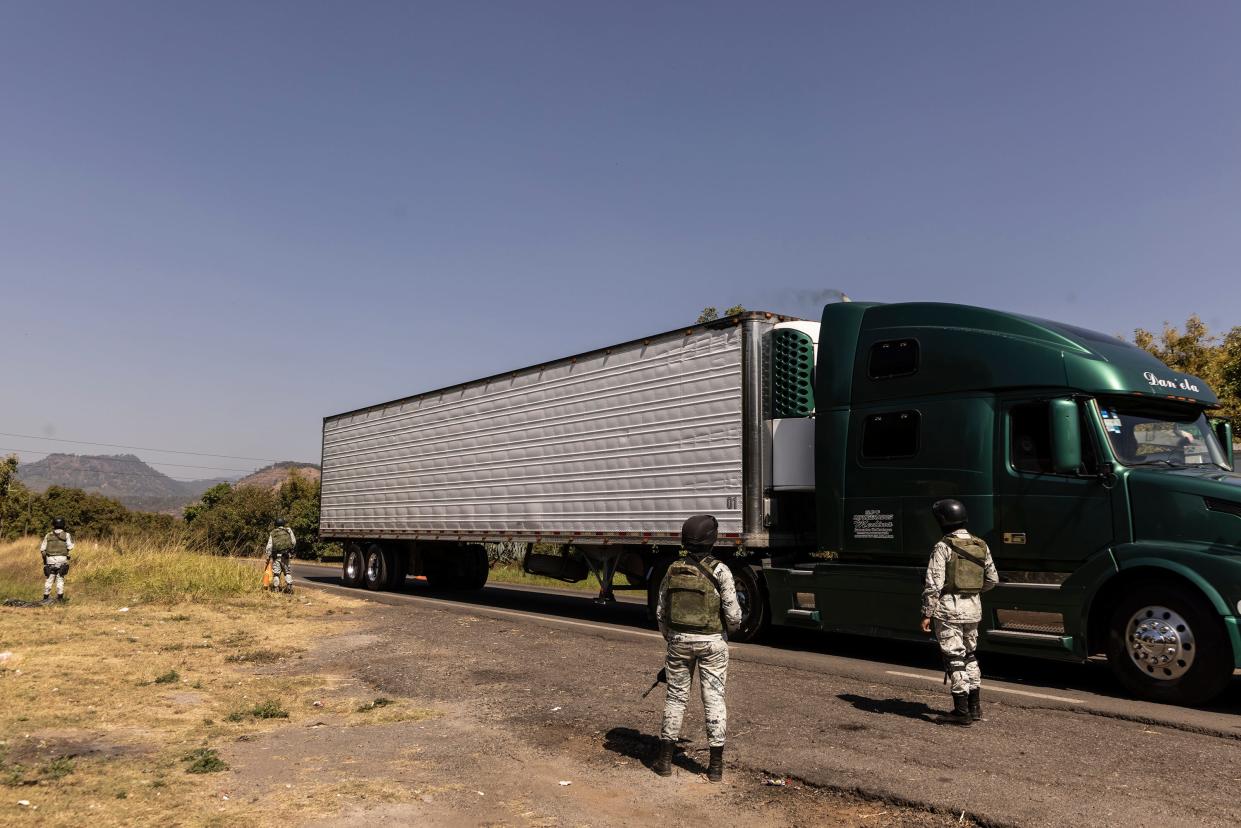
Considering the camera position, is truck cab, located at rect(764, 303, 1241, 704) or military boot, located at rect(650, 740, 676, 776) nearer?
military boot, located at rect(650, 740, 676, 776)

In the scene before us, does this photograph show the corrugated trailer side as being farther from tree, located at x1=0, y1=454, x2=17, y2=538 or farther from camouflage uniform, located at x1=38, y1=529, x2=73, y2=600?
tree, located at x1=0, y1=454, x2=17, y2=538

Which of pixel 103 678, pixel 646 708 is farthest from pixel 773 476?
pixel 103 678

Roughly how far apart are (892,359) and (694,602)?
18.0ft

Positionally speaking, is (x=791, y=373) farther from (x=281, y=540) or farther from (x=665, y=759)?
(x=281, y=540)

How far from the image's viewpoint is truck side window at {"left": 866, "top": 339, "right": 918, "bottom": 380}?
10055 millimetres

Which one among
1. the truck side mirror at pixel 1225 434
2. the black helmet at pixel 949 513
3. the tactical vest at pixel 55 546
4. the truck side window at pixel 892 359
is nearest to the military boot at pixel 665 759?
the black helmet at pixel 949 513

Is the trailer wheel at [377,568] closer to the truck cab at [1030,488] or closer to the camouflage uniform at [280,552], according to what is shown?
the camouflage uniform at [280,552]

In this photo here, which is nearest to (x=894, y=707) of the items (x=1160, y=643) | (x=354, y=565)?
(x=1160, y=643)

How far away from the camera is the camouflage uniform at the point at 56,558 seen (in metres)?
17.0

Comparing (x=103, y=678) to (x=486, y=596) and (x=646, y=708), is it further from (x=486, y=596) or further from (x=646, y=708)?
(x=486, y=596)

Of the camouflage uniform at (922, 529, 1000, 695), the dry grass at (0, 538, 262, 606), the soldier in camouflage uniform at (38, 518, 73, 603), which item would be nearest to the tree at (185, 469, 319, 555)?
the dry grass at (0, 538, 262, 606)

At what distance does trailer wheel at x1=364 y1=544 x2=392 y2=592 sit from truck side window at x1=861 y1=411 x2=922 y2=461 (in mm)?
13830

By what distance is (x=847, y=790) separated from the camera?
210 inches

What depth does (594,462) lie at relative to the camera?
14031 mm
